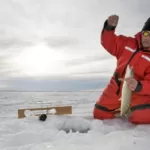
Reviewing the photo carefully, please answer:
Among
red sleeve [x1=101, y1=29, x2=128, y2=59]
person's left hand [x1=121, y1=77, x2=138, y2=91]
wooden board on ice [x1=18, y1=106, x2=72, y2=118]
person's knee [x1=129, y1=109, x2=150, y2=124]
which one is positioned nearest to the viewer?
person's left hand [x1=121, y1=77, x2=138, y2=91]

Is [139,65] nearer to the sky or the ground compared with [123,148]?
nearer to the sky

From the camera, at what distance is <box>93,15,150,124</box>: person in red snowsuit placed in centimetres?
386

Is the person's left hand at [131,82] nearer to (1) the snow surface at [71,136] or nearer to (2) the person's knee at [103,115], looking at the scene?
(1) the snow surface at [71,136]

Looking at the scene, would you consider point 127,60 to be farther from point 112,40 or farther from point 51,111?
point 51,111

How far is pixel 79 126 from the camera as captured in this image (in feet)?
12.9

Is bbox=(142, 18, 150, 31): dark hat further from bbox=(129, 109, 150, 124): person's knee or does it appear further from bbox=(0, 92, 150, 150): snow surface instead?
bbox=(0, 92, 150, 150): snow surface

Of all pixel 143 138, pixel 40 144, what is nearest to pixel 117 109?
pixel 143 138

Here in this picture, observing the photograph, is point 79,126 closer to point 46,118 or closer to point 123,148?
point 46,118

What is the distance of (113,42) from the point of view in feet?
13.9

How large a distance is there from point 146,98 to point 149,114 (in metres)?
0.27

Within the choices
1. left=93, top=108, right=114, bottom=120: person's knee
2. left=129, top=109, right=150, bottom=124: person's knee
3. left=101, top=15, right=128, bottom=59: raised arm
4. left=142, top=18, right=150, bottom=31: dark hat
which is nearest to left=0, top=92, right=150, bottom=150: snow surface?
left=129, top=109, right=150, bottom=124: person's knee

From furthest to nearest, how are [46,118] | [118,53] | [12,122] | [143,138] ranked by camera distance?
[118,53], [46,118], [12,122], [143,138]

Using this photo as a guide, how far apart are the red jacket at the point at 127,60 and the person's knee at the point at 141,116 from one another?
0.16 metres

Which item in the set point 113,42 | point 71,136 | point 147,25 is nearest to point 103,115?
point 113,42
